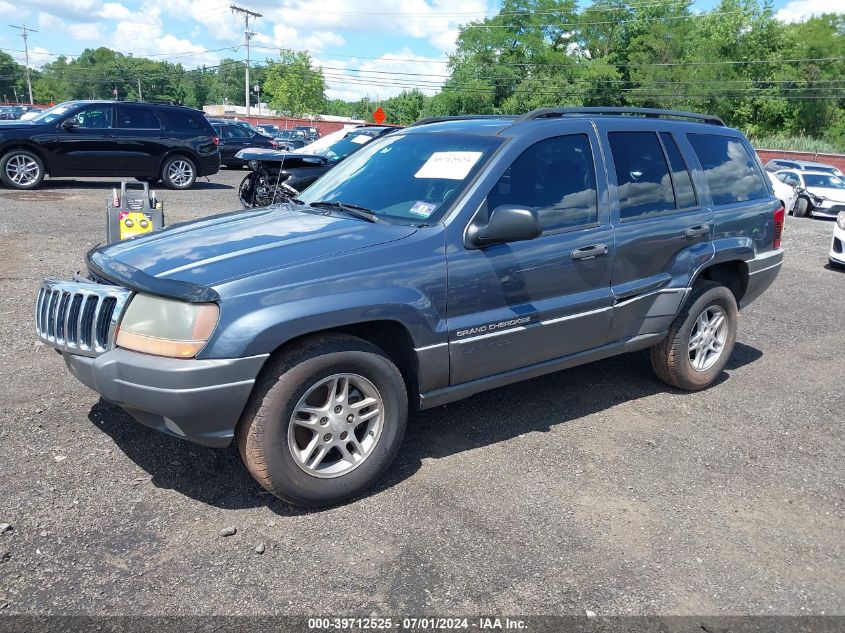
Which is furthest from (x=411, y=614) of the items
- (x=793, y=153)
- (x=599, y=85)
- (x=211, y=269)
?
(x=599, y=85)

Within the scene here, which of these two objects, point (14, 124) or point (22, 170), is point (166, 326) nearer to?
point (14, 124)

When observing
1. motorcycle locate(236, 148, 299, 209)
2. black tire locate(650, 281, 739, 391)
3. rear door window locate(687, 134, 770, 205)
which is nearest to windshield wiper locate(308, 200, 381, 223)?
black tire locate(650, 281, 739, 391)

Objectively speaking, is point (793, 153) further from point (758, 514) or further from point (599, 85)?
point (758, 514)

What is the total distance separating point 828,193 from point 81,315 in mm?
21435

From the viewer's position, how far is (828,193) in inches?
797

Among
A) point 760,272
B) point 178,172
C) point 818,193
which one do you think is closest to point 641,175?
point 760,272

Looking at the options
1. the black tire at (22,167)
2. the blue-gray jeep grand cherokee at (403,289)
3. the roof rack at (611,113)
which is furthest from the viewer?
the black tire at (22,167)

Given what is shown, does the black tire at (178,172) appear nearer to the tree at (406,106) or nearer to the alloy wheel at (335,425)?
the alloy wheel at (335,425)

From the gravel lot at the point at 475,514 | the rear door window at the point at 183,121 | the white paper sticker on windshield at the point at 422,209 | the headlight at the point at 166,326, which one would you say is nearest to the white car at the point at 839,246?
the gravel lot at the point at 475,514

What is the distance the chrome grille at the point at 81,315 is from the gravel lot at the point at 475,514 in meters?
0.73

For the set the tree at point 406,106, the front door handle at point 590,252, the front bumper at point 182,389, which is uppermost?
the tree at point 406,106

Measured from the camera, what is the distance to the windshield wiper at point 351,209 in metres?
4.02

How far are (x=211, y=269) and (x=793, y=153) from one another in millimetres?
47738

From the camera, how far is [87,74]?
427 ft
